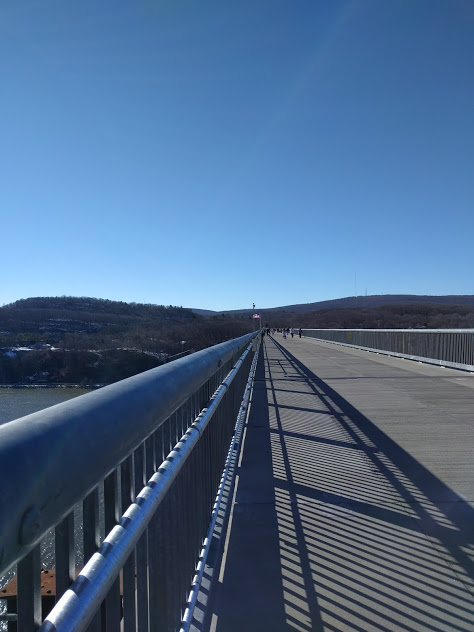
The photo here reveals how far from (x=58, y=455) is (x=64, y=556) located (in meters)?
0.35

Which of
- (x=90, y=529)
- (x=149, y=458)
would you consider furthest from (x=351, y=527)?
(x=90, y=529)

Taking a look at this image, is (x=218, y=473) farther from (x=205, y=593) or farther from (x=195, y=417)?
(x=205, y=593)

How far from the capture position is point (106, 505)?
1816mm

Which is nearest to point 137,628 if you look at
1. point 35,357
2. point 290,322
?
point 35,357

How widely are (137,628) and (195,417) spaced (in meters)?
1.88

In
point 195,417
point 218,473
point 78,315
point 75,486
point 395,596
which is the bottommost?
point 395,596

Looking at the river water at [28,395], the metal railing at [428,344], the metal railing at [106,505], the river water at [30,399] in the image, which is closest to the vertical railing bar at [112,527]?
the metal railing at [106,505]

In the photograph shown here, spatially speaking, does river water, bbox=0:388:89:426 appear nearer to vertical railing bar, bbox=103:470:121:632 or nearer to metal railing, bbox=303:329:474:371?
vertical railing bar, bbox=103:470:121:632

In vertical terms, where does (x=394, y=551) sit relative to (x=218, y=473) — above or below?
below

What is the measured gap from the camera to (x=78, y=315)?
38.4ft

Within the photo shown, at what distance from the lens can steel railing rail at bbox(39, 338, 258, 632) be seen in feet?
3.95

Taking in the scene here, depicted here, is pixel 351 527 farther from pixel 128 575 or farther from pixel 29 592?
pixel 29 592

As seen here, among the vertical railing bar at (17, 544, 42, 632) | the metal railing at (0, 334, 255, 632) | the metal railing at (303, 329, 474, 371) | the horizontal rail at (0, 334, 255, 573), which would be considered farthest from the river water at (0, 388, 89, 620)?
the metal railing at (303, 329, 474, 371)

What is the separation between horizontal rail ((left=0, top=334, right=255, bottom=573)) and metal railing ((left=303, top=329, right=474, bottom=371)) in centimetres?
1573
